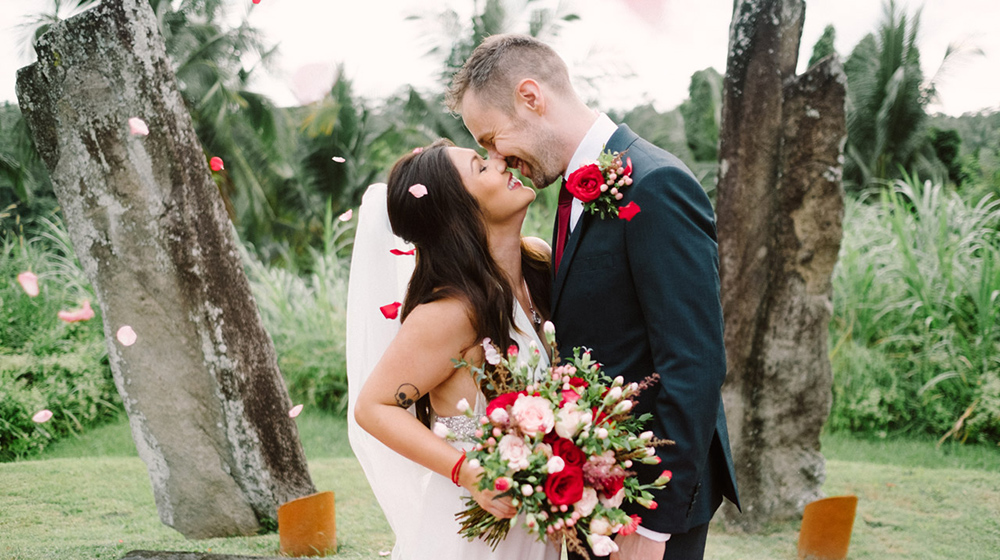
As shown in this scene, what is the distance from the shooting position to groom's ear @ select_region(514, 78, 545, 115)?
2373 millimetres

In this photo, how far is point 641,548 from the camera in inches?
78.1

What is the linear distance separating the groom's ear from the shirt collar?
19cm

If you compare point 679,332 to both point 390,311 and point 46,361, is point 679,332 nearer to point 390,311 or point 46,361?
point 390,311

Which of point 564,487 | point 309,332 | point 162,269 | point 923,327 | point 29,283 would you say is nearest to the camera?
point 564,487

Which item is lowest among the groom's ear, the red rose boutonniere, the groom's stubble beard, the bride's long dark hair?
the bride's long dark hair

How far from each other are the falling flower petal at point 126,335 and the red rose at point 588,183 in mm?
3014

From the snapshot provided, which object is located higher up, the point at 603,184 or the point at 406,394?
the point at 603,184

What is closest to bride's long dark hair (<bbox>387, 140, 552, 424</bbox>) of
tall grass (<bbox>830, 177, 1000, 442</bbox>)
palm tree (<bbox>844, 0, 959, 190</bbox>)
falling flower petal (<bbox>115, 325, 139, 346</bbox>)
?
falling flower petal (<bbox>115, 325, 139, 346</bbox>)

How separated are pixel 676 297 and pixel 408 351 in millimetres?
840

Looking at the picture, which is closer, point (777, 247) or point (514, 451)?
point (514, 451)

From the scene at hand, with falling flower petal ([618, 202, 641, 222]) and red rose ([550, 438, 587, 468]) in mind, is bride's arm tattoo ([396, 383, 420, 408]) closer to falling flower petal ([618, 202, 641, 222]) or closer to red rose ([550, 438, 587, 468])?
red rose ([550, 438, 587, 468])

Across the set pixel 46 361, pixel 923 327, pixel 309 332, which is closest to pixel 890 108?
pixel 923 327

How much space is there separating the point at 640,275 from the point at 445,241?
0.79 metres

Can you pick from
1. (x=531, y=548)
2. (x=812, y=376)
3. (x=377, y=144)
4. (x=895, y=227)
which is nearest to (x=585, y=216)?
(x=531, y=548)
